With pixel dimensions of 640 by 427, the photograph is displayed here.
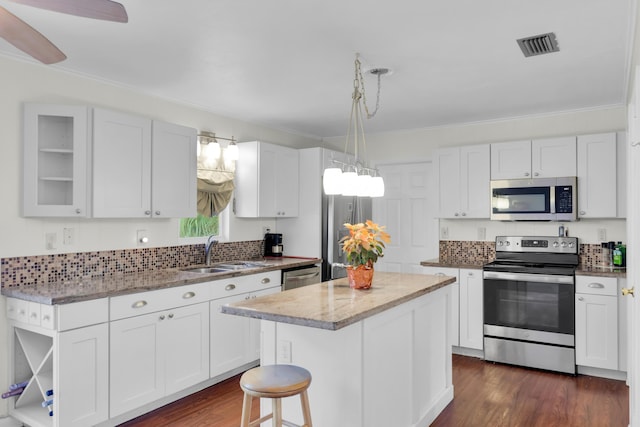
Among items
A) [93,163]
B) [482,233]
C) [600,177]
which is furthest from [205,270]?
[600,177]

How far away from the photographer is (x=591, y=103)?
4.19m

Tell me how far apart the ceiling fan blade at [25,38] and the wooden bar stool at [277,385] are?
1582mm

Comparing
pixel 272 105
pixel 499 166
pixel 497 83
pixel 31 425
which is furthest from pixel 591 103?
pixel 31 425

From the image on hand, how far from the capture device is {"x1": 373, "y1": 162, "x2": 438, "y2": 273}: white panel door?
5336mm

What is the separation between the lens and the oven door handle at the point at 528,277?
13.2 feet

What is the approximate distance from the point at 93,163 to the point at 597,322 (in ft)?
13.6

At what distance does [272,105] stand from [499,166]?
2313 millimetres

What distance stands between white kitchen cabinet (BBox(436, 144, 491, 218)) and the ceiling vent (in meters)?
1.81

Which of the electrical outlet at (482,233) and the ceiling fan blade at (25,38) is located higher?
the ceiling fan blade at (25,38)

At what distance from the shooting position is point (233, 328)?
152 inches

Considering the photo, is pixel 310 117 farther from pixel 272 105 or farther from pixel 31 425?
pixel 31 425

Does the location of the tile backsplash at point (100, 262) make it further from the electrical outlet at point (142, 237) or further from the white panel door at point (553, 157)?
the white panel door at point (553, 157)

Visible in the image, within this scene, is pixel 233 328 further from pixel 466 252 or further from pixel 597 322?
pixel 597 322

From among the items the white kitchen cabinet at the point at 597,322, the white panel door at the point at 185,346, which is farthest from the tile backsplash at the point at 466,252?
the white panel door at the point at 185,346
